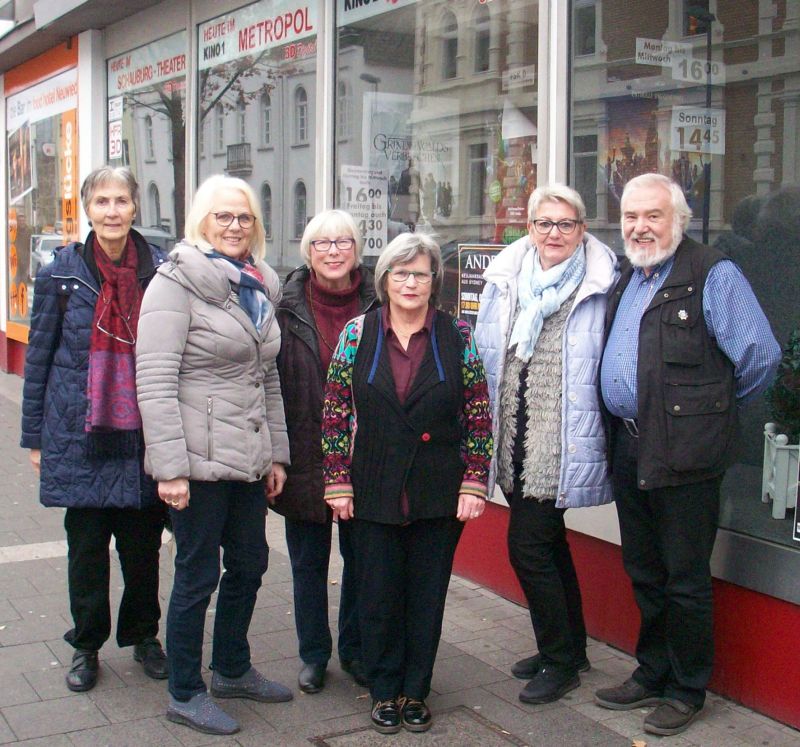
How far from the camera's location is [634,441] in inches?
155

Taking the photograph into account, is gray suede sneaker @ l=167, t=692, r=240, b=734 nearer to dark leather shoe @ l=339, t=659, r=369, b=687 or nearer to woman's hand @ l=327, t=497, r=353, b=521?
dark leather shoe @ l=339, t=659, r=369, b=687

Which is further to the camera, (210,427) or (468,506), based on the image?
(468,506)

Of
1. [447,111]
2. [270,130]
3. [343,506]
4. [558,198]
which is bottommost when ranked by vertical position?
[343,506]

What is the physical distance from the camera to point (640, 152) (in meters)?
5.15

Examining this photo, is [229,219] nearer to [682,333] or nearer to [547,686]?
[682,333]

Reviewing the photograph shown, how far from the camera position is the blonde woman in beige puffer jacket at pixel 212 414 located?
371cm

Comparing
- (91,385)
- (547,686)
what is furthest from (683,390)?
A: (91,385)

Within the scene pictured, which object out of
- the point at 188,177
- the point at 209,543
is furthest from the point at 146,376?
the point at 188,177

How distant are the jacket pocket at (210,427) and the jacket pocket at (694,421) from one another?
155 centimetres

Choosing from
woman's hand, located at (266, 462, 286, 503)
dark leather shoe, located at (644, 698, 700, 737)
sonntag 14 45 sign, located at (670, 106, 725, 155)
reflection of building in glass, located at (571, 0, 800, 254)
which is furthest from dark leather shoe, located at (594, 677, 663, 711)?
sonntag 14 45 sign, located at (670, 106, 725, 155)

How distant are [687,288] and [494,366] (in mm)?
781

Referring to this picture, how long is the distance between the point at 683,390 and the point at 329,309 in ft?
4.54

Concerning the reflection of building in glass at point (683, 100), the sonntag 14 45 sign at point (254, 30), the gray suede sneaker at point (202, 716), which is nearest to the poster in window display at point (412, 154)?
the sonntag 14 45 sign at point (254, 30)

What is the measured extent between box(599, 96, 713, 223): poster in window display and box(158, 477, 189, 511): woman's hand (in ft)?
8.15
